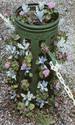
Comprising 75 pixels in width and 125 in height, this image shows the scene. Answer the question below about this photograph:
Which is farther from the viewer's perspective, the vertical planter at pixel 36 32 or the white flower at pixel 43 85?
the white flower at pixel 43 85

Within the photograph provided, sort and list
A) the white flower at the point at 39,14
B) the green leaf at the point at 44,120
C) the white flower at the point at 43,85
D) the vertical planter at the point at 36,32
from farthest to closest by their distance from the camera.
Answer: the green leaf at the point at 44,120, the white flower at the point at 43,85, the white flower at the point at 39,14, the vertical planter at the point at 36,32

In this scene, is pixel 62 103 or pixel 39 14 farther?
pixel 62 103

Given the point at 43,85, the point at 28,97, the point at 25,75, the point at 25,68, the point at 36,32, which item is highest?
the point at 36,32

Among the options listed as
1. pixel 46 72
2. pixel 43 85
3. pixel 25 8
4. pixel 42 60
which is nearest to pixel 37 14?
pixel 25 8

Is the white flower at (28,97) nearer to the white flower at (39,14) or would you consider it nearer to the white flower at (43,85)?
the white flower at (43,85)

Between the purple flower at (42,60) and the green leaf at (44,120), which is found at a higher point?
the purple flower at (42,60)

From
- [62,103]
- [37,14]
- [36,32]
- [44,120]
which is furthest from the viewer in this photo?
→ [62,103]

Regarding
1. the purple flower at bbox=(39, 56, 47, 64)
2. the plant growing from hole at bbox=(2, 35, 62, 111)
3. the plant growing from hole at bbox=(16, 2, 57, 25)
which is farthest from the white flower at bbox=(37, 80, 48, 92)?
the plant growing from hole at bbox=(16, 2, 57, 25)

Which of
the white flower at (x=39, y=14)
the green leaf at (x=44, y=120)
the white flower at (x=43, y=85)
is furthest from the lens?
the green leaf at (x=44, y=120)

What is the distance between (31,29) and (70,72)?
140cm

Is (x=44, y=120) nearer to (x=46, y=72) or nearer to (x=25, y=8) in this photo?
(x=46, y=72)

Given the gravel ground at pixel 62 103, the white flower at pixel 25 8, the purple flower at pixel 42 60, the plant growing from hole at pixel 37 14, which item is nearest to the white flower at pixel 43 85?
the purple flower at pixel 42 60

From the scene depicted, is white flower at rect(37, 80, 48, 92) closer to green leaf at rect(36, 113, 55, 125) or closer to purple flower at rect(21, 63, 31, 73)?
purple flower at rect(21, 63, 31, 73)

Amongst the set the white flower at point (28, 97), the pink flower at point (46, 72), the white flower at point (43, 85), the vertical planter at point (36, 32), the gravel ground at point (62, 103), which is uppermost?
the vertical planter at point (36, 32)
